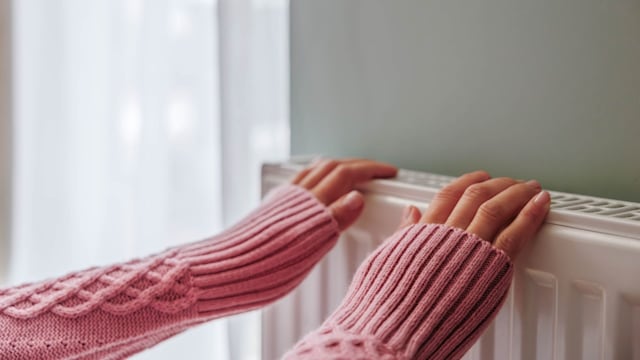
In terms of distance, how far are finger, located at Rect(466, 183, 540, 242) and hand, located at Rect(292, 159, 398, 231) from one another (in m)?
0.15

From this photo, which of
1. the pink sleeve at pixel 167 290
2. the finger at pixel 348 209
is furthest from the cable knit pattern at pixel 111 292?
the finger at pixel 348 209

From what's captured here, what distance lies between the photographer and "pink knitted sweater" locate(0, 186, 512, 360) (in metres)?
0.53

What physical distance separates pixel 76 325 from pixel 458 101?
409mm

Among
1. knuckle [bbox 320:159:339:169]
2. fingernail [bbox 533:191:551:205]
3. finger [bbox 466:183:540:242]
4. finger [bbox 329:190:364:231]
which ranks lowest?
finger [bbox 329:190:364:231]

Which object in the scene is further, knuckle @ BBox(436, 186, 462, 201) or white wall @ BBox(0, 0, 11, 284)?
white wall @ BBox(0, 0, 11, 284)

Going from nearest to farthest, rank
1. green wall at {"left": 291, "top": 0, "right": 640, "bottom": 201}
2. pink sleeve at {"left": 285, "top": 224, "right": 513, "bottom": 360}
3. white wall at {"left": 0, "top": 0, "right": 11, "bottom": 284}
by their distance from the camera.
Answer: pink sleeve at {"left": 285, "top": 224, "right": 513, "bottom": 360}
green wall at {"left": 291, "top": 0, "right": 640, "bottom": 201}
white wall at {"left": 0, "top": 0, "right": 11, "bottom": 284}

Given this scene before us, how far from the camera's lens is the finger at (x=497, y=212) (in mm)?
575

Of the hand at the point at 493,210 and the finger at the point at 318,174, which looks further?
the finger at the point at 318,174

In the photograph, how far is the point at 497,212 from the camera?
0.58 m

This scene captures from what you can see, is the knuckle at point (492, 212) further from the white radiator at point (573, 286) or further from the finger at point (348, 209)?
the finger at point (348, 209)

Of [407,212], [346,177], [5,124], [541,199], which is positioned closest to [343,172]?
[346,177]

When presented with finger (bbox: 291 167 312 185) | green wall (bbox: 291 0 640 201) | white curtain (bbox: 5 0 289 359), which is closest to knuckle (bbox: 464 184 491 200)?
green wall (bbox: 291 0 640 201)

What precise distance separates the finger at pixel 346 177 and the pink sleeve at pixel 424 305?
17cm

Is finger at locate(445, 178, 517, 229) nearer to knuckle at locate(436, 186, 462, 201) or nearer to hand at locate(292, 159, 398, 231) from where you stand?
knuckle at locate(436, 186, 462, 201)
